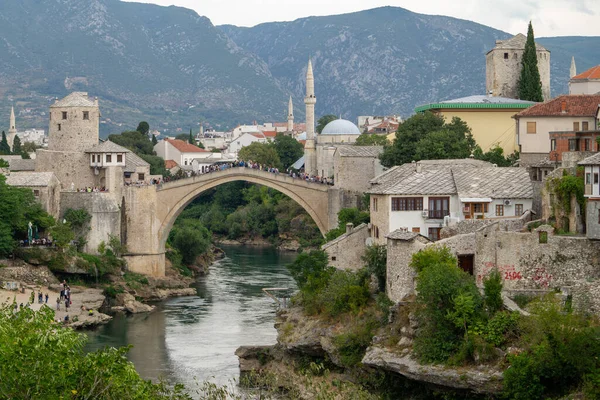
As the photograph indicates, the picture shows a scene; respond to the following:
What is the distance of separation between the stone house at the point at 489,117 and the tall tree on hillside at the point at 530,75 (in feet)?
10.3

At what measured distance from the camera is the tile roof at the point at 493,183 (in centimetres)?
5044

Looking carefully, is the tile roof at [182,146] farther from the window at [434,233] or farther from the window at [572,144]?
the window at [572,144]

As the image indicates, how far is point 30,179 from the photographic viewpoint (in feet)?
235

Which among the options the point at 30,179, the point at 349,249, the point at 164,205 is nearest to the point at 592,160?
the point at 349,249

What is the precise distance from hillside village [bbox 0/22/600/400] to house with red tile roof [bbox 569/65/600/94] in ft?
0.23

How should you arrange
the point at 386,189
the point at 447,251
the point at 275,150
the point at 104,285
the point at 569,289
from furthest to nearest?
1. the point at 275,150
2. the point at 104,285
3. the point at 386,189
4. the point at 447,251
5. the point at 569,289

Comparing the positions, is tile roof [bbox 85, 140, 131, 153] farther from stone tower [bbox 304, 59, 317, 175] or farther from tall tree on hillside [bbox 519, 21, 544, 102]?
tall tree on hillside [bbox 519, 21, 544, 102]

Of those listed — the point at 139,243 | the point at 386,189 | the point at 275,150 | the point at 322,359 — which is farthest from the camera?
the point at 275,150

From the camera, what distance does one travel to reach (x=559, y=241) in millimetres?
43125

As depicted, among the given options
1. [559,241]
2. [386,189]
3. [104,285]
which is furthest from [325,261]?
[104,285]

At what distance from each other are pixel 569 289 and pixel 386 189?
12081 millimetres

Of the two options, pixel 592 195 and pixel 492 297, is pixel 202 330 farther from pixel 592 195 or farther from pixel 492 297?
pixel 592 195

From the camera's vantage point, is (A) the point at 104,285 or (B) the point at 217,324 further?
(A) the point at 104,285

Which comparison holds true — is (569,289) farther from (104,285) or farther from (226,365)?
(104,285)
